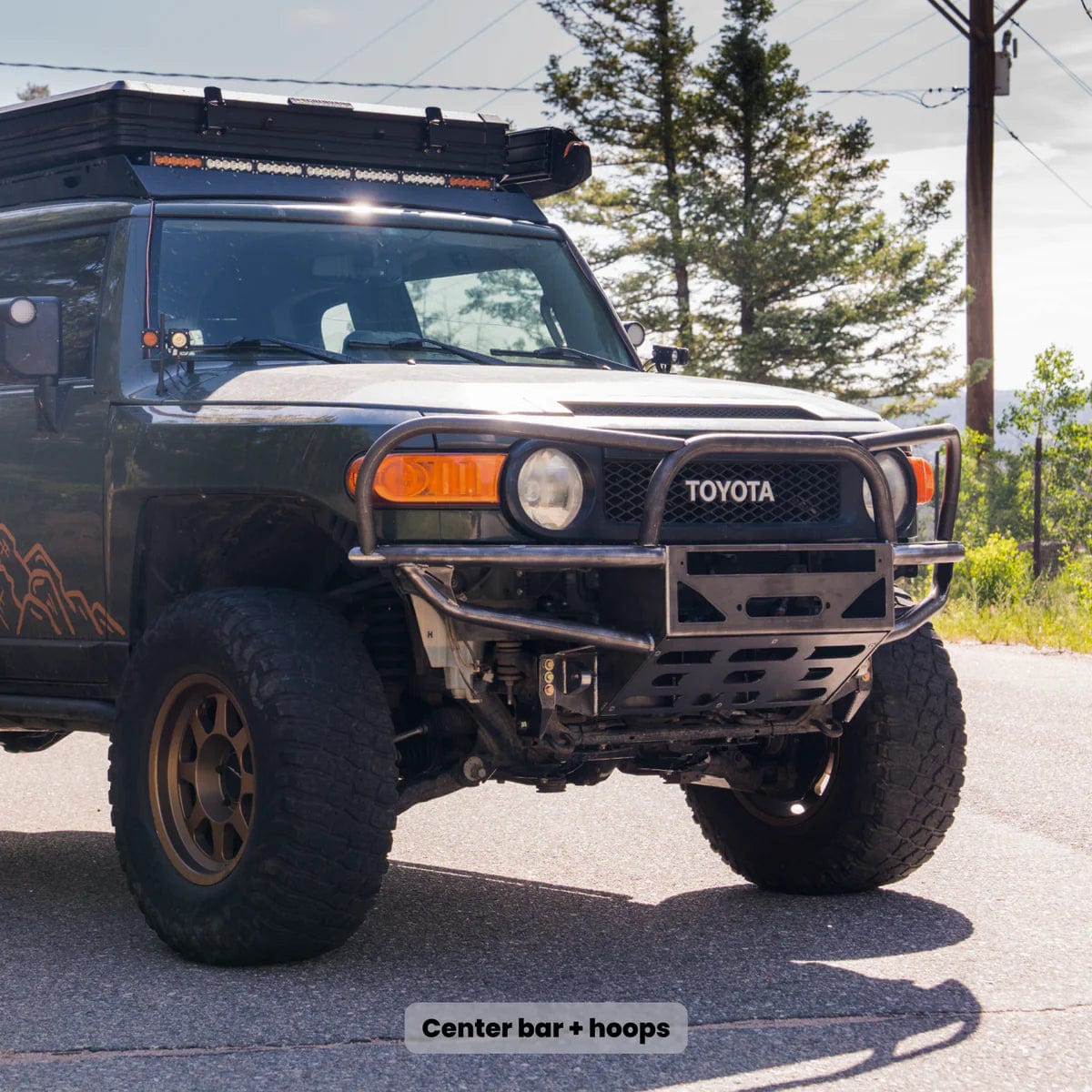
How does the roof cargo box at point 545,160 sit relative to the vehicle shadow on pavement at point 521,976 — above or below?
above

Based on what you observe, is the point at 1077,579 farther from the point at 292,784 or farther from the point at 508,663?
the point at 292,784

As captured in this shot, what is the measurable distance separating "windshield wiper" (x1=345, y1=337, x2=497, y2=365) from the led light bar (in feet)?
3.32

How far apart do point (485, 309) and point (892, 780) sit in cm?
220

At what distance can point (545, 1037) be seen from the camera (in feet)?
14.1

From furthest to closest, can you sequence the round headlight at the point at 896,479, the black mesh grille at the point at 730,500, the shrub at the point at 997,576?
the shrub at the point at 997,576 → the round headlight at the point at 896,479 → the black mesh grille at the point at 730,500

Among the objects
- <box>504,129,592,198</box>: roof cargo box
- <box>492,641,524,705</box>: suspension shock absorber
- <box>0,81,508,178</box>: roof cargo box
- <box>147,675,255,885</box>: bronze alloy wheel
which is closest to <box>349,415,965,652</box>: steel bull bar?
<box>492,641,524,705</box>: suspension shock absorber

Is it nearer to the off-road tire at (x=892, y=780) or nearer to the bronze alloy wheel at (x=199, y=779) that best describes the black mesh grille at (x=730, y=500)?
the off-road tire at (x=892, y=780)

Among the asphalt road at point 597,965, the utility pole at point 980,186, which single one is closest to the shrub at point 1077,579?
the utility pole at point 980,186

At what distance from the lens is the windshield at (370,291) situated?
5.93 meters

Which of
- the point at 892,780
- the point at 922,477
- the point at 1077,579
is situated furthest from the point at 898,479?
the point at 1077,579

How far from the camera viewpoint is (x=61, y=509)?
5836mm

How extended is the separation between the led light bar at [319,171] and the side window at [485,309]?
1.78 feet

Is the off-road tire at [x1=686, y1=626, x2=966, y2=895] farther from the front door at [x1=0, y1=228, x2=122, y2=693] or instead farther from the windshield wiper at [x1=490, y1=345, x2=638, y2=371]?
the front door at [x1=0, y1=228, x2=122, y2=693]

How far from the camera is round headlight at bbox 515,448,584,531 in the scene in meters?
4.73
